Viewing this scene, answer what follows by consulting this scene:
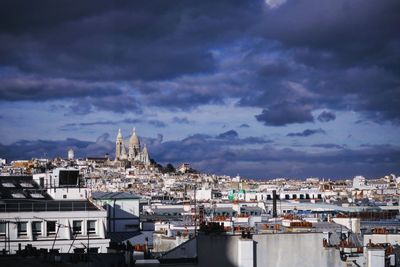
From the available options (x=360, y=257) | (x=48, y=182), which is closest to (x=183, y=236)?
(x=360, y=257)

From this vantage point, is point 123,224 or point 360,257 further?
point 123,224

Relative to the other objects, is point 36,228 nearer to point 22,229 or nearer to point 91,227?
point 22,229

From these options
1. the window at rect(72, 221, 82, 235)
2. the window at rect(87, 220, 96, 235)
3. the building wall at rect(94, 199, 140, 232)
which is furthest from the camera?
the building wall at rect(94, 199, 140, 232)

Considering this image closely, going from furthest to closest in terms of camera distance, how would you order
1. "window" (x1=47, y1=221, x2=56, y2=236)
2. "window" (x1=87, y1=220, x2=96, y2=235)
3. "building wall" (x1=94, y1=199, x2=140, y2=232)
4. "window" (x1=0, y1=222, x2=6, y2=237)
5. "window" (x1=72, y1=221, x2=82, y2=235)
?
"building wall" (x1=94, y1=199, x2=140, y2=232)
"window" (x1=87, y1=220, x2=96, y2=235)
"window" (x1=72, y1=221, x2=82, y2=235)
"window" (x1=47, y1=221, x2=56, y2=236)
"window" (x1=0, y1=222, x2=6, y2=237)

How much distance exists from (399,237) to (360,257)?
11.1 meters

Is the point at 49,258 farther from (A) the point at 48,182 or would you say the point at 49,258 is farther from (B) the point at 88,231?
(A) the point at 48,182

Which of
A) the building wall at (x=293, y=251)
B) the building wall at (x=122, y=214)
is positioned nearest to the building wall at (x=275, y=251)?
the building wall at (x=293, y=251)

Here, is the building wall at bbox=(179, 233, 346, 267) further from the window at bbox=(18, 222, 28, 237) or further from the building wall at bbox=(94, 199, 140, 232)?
the building wall at bbox=(94, 199, 140, 232)

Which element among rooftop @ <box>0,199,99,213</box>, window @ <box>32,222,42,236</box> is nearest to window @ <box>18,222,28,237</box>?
window @ <box>32,222,42,236</box>

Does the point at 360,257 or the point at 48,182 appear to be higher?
the point at 48,182

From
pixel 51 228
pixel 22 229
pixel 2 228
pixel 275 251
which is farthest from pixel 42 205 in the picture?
pixel 275 251

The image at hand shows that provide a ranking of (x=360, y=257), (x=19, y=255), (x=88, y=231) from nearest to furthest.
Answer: (x=19, y=255) → (x=360, y=257) → (x=88, y=231)

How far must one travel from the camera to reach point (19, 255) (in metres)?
19.1

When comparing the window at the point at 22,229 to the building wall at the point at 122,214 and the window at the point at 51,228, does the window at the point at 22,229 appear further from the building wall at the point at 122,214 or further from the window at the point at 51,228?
the building wall at the point at 122,214
